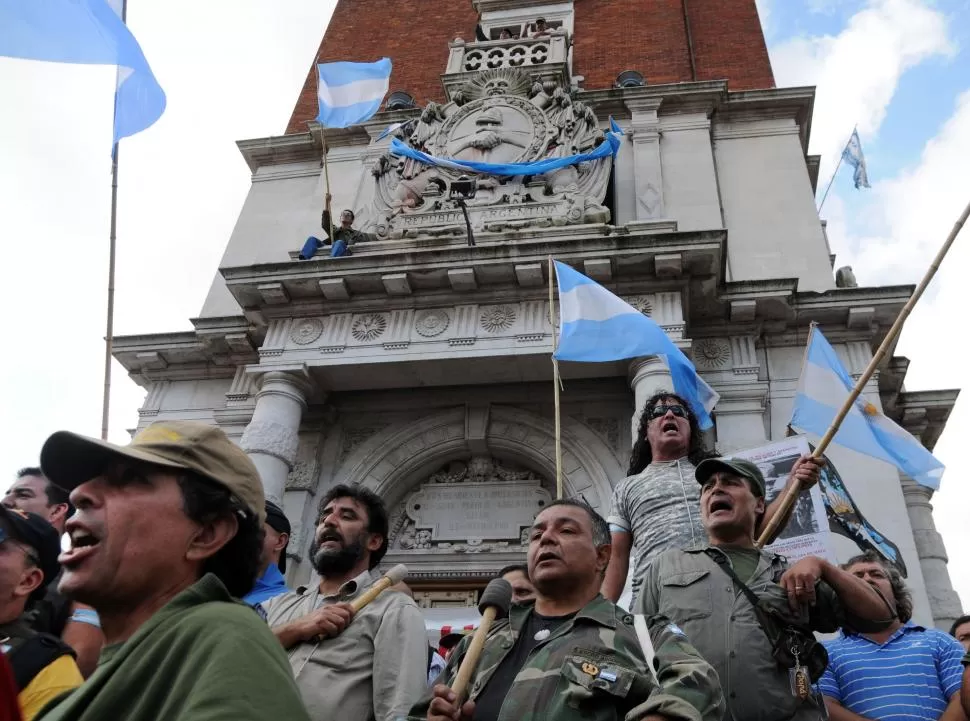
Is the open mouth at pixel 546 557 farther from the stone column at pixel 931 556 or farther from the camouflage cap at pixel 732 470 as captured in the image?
the stone column at pixel 931 556

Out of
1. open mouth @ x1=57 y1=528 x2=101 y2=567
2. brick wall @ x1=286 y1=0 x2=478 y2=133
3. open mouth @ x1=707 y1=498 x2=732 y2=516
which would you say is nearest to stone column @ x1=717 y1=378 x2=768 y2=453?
open mouth @ x1=707 y1=498 x2=732 y2=516

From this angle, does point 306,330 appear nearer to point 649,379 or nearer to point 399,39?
point 649,379

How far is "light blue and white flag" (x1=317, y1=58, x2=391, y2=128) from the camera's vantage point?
1052cm

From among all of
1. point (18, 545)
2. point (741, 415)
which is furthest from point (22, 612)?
point (741, 415)

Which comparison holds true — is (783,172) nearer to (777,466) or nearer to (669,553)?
(777,466)

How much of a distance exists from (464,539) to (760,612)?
6.22m

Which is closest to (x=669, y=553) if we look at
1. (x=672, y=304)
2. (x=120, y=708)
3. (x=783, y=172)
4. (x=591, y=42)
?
(x=120, y=708)

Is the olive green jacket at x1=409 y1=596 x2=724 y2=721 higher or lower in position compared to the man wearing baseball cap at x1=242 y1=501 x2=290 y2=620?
lower

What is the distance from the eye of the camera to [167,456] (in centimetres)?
177

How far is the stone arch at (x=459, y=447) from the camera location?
8.82m

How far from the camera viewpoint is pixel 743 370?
8.38 meters

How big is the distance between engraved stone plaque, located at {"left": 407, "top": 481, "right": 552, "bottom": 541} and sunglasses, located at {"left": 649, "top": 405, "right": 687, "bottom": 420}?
14.2 feet

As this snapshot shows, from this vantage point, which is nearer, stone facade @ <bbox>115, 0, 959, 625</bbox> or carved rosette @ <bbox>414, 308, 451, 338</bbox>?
stone facade @ <bbox>115, 0, 959, 625</bbox>

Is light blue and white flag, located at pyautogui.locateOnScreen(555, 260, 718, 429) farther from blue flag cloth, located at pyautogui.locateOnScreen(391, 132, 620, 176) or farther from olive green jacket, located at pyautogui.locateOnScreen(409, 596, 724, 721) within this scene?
blue flag cloth, located at pyautogui.locateOnScreen(391, 132, 620, 176)
